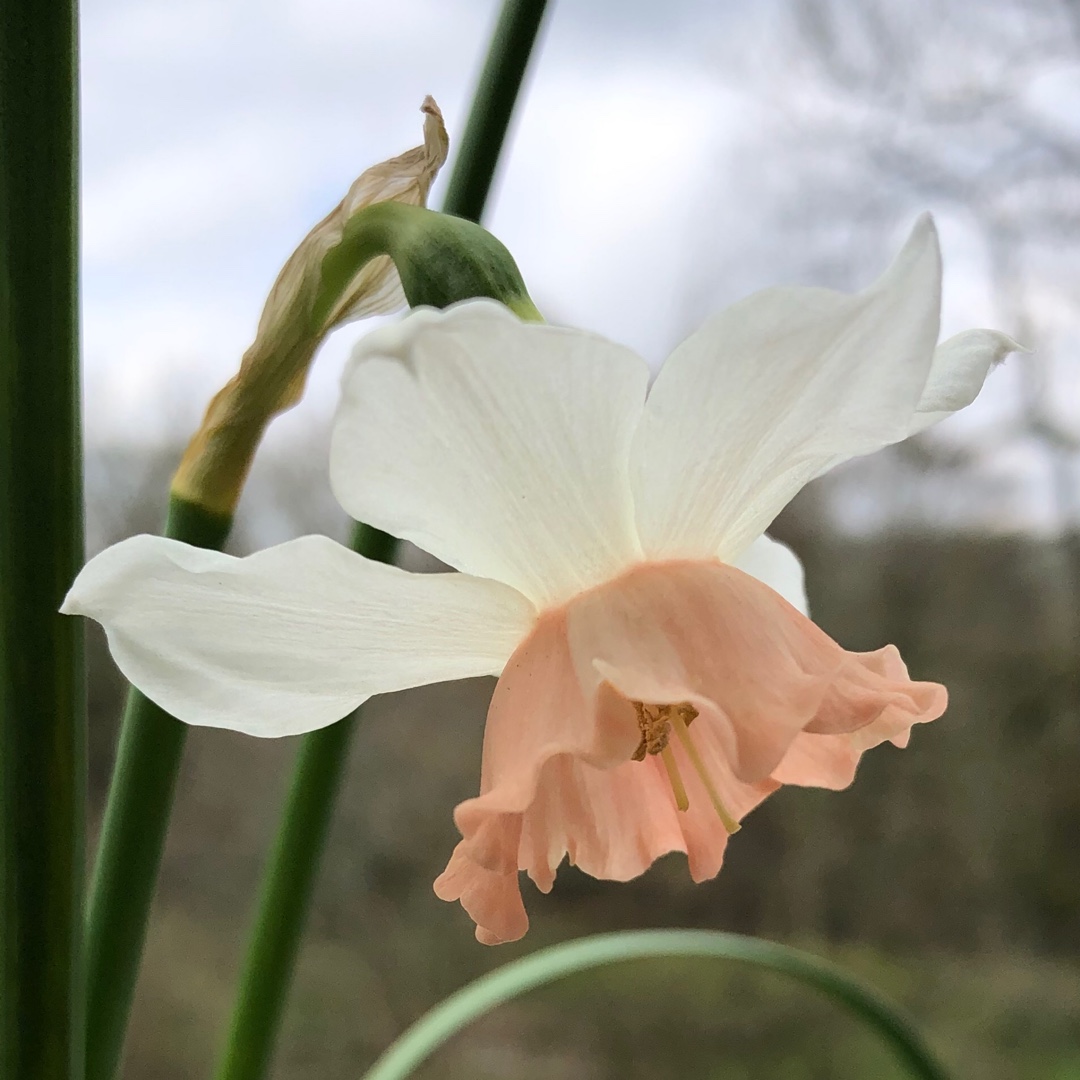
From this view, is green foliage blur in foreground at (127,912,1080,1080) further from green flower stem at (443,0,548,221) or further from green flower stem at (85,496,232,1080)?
green flower stem at (443,0,548,221)

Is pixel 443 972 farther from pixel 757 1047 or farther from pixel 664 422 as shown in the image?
pixel 664 422

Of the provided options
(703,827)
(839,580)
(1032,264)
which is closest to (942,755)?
(839,580)

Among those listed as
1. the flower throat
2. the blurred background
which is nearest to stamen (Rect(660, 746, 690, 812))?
the flower throat

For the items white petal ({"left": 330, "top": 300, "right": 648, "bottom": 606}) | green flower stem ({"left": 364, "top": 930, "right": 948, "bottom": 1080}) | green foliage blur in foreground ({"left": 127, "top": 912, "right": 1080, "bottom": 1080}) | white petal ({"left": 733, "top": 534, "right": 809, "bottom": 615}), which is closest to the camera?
white petal ({"left": 330, "top": 300, "right": 648, "bottom": 606})

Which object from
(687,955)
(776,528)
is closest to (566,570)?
(687,955)

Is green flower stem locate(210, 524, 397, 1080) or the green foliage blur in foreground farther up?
green flower stem locate(210, 524, 397, 1080)

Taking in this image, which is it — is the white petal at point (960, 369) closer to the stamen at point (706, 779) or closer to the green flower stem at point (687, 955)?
the stamen at point (706, 779)

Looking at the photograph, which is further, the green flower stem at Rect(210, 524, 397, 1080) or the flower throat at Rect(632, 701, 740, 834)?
the green flower stem at Rect(210, 524, 397, 1080)
